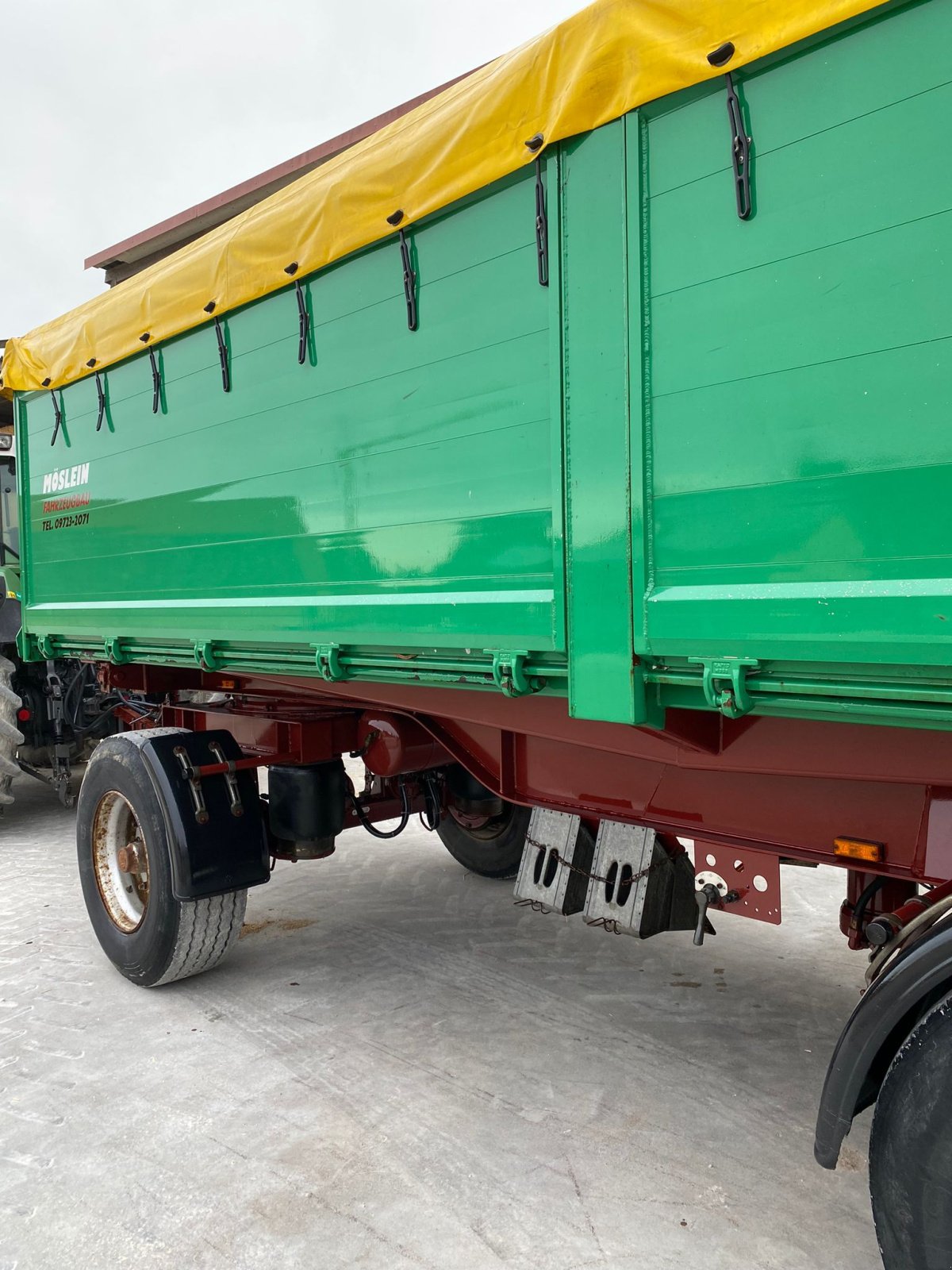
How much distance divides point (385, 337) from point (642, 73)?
108 centimetres

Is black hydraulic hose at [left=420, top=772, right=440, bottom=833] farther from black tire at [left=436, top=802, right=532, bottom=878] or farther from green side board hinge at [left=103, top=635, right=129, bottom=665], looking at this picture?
A: green side board hinge at [left=103, top=635, right=129, bottom=665]

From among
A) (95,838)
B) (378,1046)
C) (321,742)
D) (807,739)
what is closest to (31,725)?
(95,838)

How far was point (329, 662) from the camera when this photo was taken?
311 centimetres

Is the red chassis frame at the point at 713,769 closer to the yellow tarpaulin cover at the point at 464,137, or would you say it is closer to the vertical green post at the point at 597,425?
the vertical green post at the point at 597,425

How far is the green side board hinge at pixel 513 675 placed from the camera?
246 centimetres

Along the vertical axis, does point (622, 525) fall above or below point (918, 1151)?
above

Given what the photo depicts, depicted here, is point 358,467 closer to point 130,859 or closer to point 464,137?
point 464,137

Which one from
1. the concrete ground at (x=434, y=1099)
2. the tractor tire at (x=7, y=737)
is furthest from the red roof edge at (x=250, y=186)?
the concrete ground at (x=434, y=1099)

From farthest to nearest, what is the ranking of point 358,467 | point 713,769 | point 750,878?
point 358,467, point 750,878, point 713,769

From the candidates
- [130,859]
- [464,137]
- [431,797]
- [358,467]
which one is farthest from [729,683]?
[130,859]

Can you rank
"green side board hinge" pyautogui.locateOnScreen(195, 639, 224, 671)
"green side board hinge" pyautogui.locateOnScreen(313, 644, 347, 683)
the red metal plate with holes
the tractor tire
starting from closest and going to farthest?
1. the red metal plate with holes
2. "green side board hinge" pyautogui.locateOnScreen(313, 644, 347, 683)
3. "green side board hinge" pyautogui.locateOnScreen(195, 639, 224, 671)
4. the tractor tire

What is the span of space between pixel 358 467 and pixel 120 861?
2.32 metres

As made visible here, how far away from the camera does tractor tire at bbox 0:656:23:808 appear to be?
6562mm

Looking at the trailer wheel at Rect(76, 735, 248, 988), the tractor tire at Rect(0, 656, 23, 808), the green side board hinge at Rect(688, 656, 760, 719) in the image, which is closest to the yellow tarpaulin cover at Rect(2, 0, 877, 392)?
the green side board hinge at Rect(688, 656, 760, 719)
